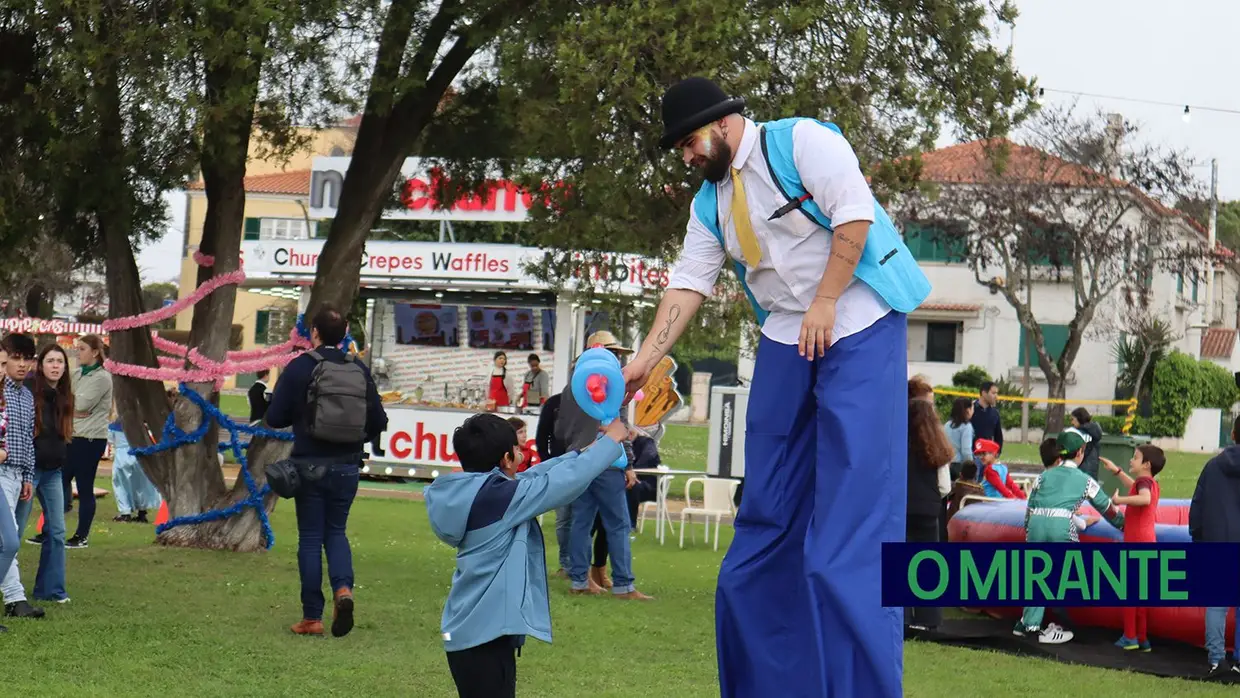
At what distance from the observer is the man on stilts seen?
4.90 meters

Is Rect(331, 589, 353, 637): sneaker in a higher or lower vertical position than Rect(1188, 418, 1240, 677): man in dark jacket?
lower

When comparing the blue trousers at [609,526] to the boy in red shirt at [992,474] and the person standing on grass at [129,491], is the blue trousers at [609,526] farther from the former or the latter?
the person standing on grass at [129,491]

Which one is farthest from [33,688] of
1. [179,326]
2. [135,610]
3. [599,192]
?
[179,326]

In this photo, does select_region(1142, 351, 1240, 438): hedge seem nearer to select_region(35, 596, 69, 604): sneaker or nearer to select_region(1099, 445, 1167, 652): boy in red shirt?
select_region(1099, 445, 1167, 652): boy in red shirt

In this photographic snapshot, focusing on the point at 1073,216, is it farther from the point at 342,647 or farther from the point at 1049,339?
the point at 342,647

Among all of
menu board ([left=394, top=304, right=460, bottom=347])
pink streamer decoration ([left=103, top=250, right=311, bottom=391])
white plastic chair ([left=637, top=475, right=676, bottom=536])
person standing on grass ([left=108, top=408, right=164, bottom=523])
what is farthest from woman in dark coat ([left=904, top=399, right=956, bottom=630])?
menu board ([left=394, top=304, right=460, bottom=347])

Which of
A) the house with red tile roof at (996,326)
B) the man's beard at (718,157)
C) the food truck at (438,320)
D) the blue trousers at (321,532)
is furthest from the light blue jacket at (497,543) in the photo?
the house with red tile roof at (996,326)

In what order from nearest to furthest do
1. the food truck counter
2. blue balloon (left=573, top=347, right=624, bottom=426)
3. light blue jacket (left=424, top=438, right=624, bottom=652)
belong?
blue balloon (left=573, top=347, right=624, bottom=426)
light blue jacket (left=424, top=438, right=624, bottom=652)
the food truck counter

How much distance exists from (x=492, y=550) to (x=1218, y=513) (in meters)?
5.44

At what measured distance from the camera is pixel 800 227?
5168mm

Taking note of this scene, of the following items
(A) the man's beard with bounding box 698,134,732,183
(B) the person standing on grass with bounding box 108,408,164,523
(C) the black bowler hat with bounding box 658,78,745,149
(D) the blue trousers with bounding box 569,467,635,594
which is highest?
(C) the black bowler hat with bounding box 658,78,745,149

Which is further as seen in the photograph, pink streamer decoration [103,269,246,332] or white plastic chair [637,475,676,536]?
white plastic chair [637,475,676,536]

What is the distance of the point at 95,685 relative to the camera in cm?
750

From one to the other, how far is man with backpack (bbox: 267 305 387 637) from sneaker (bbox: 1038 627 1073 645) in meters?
4.71
